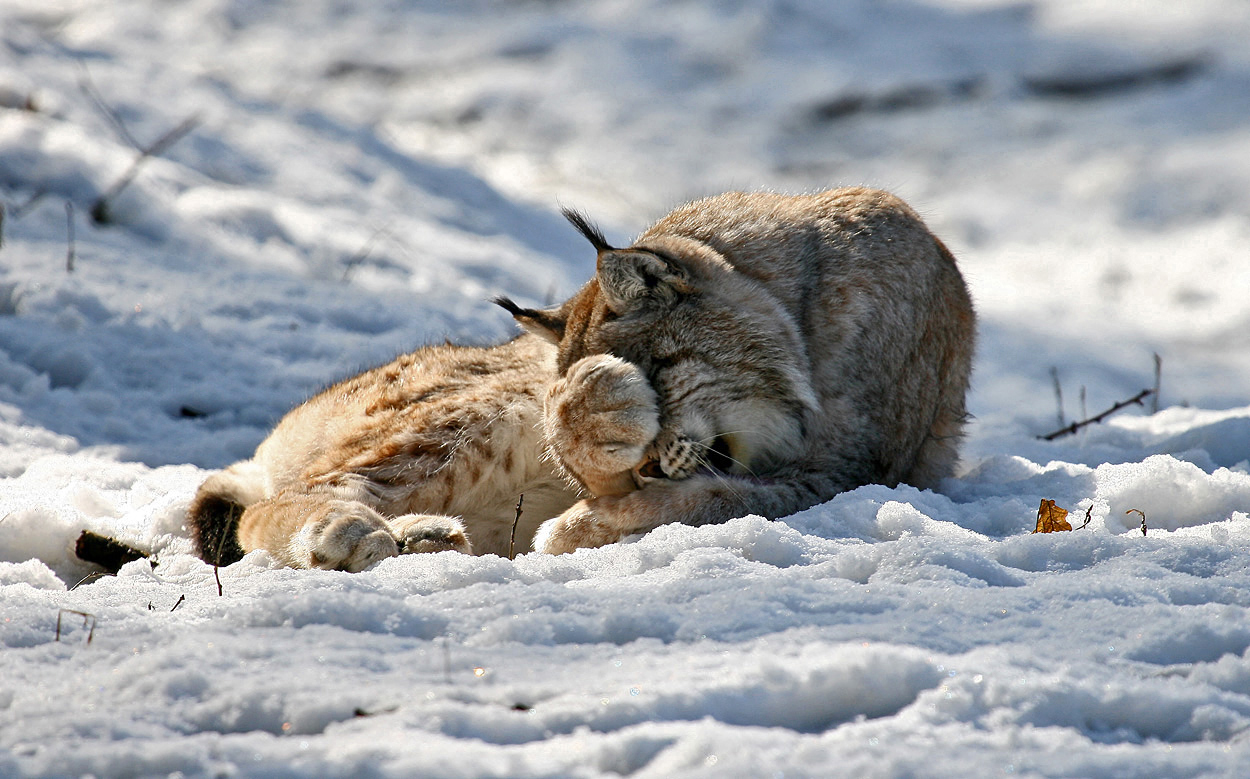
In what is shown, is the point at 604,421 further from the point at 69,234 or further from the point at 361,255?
the point at 361,255

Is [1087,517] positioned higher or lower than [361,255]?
lower

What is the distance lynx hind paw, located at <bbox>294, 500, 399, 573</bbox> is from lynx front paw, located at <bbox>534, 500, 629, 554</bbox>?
1.37 ft

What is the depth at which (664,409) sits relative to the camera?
119 inches

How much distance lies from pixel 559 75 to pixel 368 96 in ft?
7.45

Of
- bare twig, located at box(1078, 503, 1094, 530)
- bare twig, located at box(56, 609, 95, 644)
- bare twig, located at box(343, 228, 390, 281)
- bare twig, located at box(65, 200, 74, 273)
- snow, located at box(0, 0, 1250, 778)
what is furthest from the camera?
bare twig, located at box(343, 228, 390, 281)

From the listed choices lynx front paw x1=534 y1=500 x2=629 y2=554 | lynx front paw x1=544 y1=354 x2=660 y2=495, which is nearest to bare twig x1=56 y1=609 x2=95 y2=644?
lynx front paw x1=534 y1=500 x2=629 y2=554

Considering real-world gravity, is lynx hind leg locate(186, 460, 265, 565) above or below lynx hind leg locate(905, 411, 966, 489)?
below

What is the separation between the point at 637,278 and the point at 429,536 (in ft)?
3.09

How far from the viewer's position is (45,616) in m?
2.10

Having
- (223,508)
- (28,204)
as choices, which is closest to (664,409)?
(223,508)

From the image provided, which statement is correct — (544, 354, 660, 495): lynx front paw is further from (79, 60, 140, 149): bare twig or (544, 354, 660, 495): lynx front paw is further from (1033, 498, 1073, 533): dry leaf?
(79, 60, 140, 149): bare twig

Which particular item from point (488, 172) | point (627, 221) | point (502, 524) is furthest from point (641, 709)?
point (488, 172)

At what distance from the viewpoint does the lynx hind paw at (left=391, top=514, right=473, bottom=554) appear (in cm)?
290

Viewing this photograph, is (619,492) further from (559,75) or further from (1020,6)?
(1020,6)
